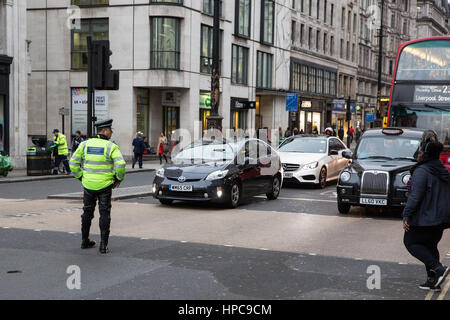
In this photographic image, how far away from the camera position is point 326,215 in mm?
12203

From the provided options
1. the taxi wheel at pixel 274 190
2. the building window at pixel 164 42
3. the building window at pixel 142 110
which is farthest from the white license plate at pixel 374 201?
the building window at pixel 142 110

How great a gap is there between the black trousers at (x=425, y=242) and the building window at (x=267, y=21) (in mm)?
39068

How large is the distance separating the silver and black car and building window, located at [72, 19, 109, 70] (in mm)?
22428

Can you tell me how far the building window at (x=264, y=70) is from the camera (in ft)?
146

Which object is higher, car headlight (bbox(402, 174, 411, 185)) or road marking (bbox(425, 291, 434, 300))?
car headlight (bbox(402, 174, 411, 185))

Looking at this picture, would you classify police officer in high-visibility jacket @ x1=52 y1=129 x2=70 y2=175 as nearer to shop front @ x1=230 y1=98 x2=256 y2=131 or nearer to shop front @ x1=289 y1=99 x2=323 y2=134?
shop front @ x1=230 y1=98 x2=256 y2=131

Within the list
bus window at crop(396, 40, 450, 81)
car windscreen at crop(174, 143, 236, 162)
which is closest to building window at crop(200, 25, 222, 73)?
bus window at crop(396, 40, 450, 81)

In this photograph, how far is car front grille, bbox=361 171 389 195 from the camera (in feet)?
38.7

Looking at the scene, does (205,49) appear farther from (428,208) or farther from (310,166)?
(428,208)

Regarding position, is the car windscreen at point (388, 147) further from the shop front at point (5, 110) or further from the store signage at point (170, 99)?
the store signage at point (170, 99)

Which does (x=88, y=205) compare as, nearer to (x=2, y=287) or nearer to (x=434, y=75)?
(x=2, y=287)

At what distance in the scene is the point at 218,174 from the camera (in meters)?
12.6

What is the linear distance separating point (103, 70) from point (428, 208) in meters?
9.27
